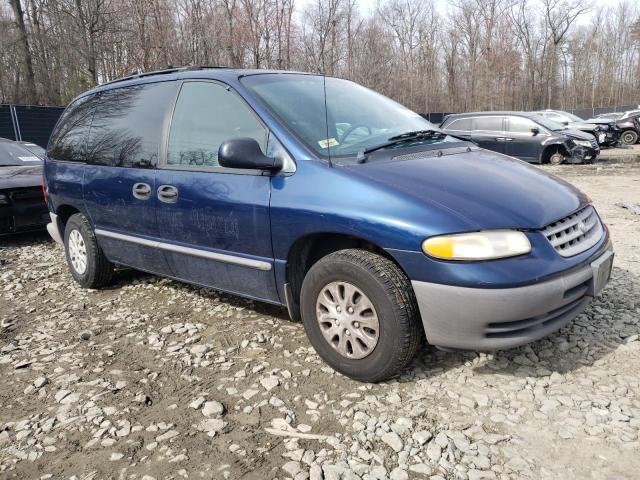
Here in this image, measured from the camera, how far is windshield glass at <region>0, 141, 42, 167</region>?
295 inches

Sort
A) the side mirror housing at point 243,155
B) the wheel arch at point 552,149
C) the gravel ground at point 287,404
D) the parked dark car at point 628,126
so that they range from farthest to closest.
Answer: the parked dark car at point 628,126, the wheel arch at point 552,149, the side mirror housing at point 243,155, the gravel ground at point 287,404

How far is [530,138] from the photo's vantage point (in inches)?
541

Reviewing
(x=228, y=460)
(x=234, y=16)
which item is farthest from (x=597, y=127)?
(x=228, y=460)

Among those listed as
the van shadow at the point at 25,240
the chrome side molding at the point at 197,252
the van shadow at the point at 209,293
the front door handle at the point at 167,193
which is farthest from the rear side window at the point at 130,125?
the van shadow at the point at 25,240

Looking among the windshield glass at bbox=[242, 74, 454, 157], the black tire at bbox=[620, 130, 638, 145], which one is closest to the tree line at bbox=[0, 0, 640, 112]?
the windshield glass at bbox=[242, 74, 454, 157]

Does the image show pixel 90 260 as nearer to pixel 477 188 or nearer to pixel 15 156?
pixel 477 188

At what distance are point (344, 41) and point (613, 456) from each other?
96.6 ft

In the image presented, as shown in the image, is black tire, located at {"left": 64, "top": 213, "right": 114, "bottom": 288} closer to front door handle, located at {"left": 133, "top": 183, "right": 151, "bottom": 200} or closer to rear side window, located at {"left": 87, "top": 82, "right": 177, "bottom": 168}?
rear side window, located at {"left": 87, "top": 82, "right": 177, "bottom": 168}

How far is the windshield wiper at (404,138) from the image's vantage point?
9.68 ft

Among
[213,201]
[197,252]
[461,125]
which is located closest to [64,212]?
[197,252]

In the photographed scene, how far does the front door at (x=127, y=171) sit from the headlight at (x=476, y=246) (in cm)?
212

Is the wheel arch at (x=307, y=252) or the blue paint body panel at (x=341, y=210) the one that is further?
the wheel arch at (x=307, y=252)

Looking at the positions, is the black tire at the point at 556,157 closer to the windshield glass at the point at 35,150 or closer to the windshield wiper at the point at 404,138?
the windshield wiper at the point at 404,138

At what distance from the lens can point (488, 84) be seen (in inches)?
1678
